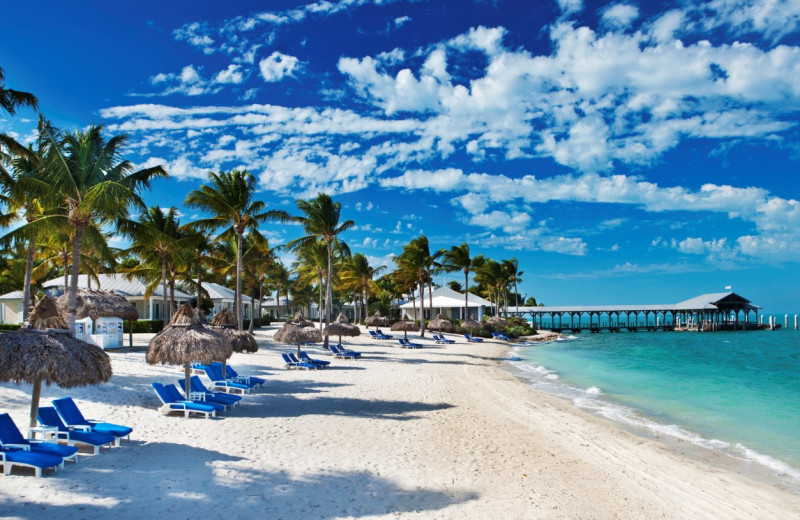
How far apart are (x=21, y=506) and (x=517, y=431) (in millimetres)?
8747

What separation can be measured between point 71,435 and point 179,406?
9.89ft

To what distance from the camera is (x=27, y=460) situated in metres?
6.50

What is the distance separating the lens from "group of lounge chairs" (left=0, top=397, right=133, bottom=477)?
21.7 feet

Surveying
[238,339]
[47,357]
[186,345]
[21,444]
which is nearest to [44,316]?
[47,357]

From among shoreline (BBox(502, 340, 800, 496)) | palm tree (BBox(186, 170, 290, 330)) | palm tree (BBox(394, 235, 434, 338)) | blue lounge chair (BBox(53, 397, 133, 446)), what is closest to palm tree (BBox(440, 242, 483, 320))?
palm tree (BBox(394, 235, 434, 338))

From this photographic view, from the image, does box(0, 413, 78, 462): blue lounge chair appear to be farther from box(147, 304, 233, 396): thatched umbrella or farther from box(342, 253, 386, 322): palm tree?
box(342, 253, 386, 322): palm tree

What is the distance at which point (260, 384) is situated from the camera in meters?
14.8

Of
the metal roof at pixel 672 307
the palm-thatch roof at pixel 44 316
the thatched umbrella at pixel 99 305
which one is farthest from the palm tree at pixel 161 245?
the metal roof at pixel 672 307

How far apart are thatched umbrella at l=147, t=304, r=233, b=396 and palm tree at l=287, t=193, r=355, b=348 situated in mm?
13921

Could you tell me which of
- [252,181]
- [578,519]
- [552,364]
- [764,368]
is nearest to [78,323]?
[252,181]

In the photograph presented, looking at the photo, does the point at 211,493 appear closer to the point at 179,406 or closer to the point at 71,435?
the point at 71,435

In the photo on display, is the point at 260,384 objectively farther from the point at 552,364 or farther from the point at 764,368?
the point at 764,368

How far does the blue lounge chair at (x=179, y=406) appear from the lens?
1062 cm

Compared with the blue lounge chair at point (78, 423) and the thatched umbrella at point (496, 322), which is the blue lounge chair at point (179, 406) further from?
the thatched umbrella at point (496, 322)
